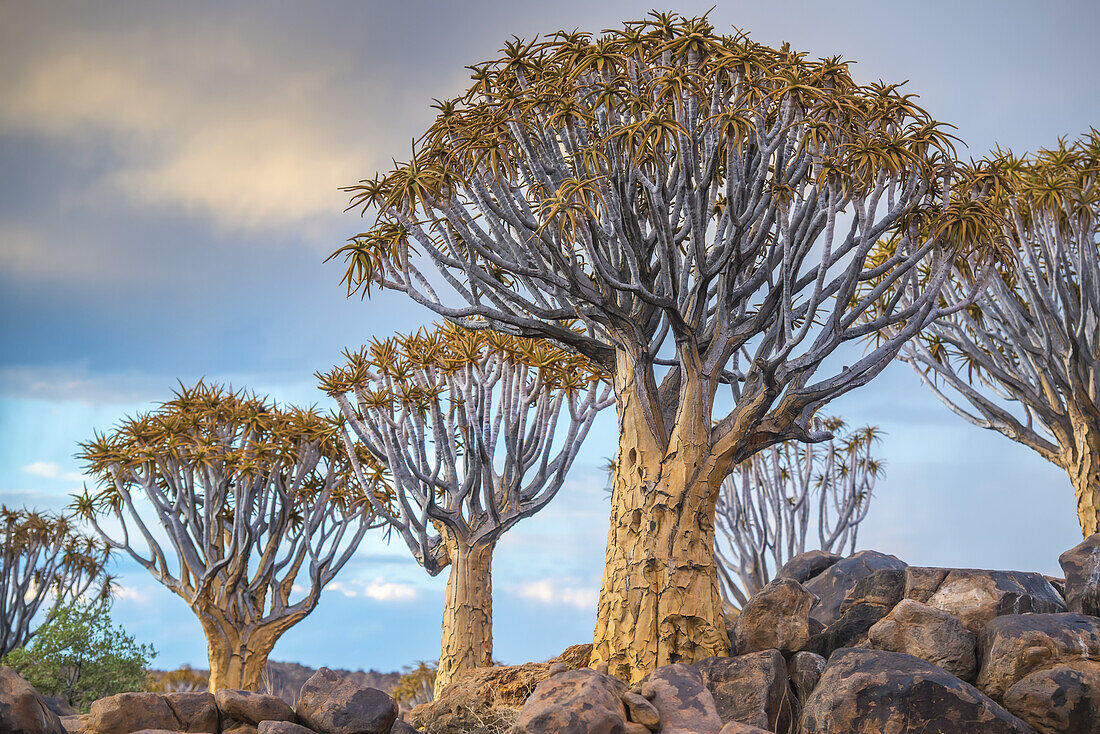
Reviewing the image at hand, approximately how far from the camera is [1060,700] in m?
6.99

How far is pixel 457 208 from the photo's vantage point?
34.0 ft

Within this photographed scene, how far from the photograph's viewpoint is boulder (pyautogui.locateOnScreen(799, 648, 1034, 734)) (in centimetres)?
666

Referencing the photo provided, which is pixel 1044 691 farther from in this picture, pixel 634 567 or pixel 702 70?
pixel 702 70

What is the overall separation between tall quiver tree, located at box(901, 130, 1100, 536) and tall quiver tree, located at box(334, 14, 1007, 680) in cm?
529

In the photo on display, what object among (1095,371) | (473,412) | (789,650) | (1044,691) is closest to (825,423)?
(1095,371)

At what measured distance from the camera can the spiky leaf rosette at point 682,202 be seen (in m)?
9.57

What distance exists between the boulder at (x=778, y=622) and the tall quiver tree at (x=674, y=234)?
1.24ft

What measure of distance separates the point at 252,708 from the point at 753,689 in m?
5.10

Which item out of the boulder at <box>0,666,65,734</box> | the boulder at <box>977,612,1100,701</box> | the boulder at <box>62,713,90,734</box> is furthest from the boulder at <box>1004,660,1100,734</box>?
the boulder at <box>62,713,90,734</box>

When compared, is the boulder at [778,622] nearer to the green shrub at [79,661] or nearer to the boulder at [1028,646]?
the boulder at [1028,646]

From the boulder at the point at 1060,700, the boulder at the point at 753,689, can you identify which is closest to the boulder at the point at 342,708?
the boulder at the point at 753,689

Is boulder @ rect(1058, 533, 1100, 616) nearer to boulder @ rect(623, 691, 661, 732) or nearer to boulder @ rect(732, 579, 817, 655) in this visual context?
boulder @ rect(732, 579, 817, 655)

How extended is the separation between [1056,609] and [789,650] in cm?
311

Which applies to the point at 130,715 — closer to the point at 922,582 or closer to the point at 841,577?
the point at 841,577
